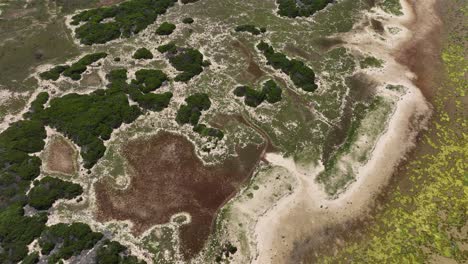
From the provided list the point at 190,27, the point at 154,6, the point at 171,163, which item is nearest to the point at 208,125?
the point at 171,163

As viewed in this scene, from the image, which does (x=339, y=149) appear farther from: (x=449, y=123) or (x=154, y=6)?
(x=154, y=6)

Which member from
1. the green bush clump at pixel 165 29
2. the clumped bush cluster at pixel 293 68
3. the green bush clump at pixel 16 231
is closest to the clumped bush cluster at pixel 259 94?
the clumped bush cluster at pixel 293 68

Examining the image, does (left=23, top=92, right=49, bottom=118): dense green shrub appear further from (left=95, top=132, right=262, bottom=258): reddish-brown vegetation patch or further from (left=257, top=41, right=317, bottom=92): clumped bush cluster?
(left=257, top=41, right=317, bottom=92): clumped bush cluster

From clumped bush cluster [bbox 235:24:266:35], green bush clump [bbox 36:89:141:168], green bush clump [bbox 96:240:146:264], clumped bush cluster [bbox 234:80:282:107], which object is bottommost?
green bush clump [bbox 96:240:146:264]

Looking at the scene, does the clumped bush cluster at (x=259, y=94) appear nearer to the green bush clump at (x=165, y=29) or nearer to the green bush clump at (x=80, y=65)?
the green bush clump at (x=165, y=29)

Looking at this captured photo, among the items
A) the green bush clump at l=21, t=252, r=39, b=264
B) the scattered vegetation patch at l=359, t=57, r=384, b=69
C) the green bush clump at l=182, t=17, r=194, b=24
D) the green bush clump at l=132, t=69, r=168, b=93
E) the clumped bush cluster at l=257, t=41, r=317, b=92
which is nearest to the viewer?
the green bush clump at l=21, t=252, r=39, b=264

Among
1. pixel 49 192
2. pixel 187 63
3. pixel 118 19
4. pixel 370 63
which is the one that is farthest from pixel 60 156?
pixel 370 63

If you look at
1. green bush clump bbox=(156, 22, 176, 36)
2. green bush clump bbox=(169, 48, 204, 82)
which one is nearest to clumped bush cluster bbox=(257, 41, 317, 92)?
green bush clump bbox=(169, 48, 204, 82)
